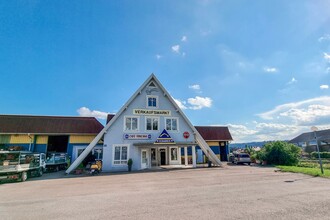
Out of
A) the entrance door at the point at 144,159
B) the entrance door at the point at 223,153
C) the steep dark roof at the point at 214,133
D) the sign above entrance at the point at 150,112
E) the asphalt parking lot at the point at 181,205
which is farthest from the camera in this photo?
the entrance door at the point at 223,153

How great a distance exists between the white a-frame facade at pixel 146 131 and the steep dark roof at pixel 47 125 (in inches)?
235

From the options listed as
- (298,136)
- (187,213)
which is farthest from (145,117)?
(298,136)

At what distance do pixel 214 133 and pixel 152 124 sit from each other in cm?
1393

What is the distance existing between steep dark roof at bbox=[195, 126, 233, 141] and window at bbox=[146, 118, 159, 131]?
38.1ft

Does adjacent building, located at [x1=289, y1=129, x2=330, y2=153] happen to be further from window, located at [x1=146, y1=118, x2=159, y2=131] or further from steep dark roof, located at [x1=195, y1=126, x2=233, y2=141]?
window, located at [x1=146, y1=118, x2=159, y2=131]

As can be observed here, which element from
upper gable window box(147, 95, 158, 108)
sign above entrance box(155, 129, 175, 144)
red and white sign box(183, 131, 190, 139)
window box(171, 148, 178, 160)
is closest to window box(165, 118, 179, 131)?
red and white sign box(183, 131, 190, 139)

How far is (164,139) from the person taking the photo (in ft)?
66.2

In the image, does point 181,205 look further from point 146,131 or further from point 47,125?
point 47,125

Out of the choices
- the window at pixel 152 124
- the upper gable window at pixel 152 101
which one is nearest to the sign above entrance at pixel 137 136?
the window at pixel 152 124

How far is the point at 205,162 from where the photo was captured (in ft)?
89.8

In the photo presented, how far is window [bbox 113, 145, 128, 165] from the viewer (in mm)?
19458

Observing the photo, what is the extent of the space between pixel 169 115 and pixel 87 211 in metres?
16.5

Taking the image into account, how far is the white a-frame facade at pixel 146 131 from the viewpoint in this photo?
19.6 meters

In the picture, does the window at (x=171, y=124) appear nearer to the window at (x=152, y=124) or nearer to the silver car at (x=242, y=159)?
the window at (x=152, y=124)
